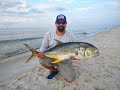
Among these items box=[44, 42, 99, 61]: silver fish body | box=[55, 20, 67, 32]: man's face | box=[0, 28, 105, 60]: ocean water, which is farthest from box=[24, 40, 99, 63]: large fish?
box=[0, 28, 105, 60]: ocean water

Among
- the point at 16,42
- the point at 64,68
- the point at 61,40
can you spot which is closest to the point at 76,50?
the point at 61,40

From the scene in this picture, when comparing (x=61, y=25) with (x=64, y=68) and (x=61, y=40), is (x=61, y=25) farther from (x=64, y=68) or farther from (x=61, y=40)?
(x=64, y=68)

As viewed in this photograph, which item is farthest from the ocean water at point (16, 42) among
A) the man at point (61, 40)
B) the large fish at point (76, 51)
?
the large fish at point (76, 51)

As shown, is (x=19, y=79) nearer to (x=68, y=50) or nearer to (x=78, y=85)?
(x=78, y=85)

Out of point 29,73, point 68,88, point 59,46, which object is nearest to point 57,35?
point 59,46

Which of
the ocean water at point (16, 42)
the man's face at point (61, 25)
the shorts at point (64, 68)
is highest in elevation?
the man's face at point (61, 25)

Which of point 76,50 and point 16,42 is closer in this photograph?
point 76,50

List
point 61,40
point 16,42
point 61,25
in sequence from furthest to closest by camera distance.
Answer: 1. point 16,42
2. point 61,40
3. point 61,25

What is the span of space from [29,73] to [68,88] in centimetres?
183

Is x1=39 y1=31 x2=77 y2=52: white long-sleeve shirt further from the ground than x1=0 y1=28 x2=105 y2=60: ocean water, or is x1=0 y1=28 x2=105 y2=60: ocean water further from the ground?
x1=39 y1=31 x2=77 y2=52: white long-sleeve shirt

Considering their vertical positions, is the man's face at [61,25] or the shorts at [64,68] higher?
the man's face at [61,25]

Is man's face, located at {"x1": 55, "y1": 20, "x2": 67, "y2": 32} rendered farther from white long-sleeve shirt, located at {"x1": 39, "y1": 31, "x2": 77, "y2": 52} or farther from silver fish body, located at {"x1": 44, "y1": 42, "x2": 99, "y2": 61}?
silver fish body, located at {"x1": 44, "y1": 42, "x2": 99, "y2": 61}

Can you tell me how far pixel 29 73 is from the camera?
716cm

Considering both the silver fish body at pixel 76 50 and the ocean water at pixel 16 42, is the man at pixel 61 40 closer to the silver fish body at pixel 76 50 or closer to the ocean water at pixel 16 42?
the silver fish body at pixel 76 50
